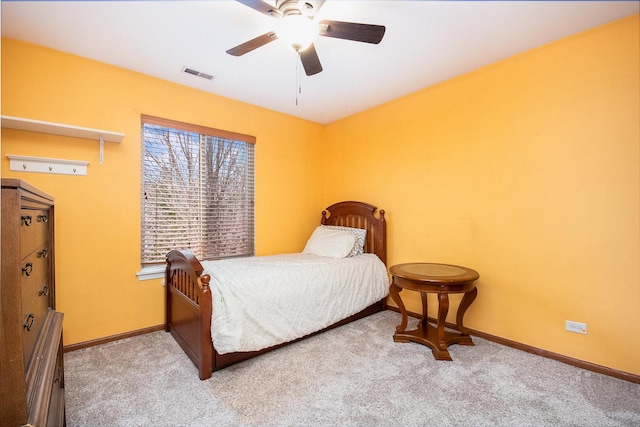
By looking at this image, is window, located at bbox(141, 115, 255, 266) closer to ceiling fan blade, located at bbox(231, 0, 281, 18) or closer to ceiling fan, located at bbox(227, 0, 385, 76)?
ceiling fan, located at bbox(227, 0, 385, 76)

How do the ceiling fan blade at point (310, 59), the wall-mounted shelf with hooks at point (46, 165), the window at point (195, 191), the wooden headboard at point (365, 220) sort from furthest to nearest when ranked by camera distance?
the wooden headboard at point (365, 220), the window at point (195, 191), the wall-mounted shelf with hooks at point (46, 165), the ceiling fan blade at point (310, 59)

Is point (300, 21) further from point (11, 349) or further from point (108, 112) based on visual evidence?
point (108, 112)

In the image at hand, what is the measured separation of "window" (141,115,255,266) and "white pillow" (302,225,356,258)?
2.57 feet

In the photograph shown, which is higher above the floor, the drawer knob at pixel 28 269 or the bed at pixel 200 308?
the drawer knob at pixel 28 269

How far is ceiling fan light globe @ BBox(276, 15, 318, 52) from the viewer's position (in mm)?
1601

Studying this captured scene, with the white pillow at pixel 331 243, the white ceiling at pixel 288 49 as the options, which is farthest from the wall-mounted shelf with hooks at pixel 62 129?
the white pillow at pixel 331 243

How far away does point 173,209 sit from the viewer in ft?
9.46

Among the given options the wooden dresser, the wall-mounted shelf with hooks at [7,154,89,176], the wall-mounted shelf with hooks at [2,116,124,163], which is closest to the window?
the wall-mounted shelf with hooks at [2,116,124,163]

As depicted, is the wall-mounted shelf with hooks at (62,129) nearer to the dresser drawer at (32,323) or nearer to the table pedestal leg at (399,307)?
the dresser drawer at (32,323)

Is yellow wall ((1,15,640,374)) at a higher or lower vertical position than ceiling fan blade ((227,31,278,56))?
lower

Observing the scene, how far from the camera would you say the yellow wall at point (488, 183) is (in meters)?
1.99

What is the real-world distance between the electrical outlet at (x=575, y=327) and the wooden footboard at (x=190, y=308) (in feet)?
8.66

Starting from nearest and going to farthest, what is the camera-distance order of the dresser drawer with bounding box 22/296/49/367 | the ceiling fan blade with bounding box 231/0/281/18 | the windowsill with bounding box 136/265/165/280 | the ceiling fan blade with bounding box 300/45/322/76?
1. the dresser drawer with bounding box 22/296/49/367
2. the ceiling fan blade with bounding box 231/0/281/18
3. the ceiling fan blade with bounding box 300/45/322/76
4. the windowsill with bounding box 136/265/165/280

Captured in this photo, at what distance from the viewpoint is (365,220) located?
11.7 ft
